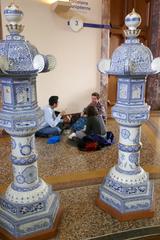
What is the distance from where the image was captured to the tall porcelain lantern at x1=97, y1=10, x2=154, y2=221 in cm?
172

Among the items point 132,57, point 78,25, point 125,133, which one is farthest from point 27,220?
point 78,25

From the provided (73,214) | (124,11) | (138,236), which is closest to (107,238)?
(138,236)

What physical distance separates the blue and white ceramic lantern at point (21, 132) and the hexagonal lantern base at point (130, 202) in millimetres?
455

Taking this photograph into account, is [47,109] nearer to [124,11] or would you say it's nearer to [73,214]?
[73,214]

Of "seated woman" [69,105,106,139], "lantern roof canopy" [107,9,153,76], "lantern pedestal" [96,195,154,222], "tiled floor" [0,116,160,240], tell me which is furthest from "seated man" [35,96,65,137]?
"lantern roof canopy" [107,9,153,76]

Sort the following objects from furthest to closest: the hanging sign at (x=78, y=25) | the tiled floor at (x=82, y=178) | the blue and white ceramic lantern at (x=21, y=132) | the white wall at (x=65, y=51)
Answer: the hanging sign at (x=78, y=25) < the white wall at (x=65, y=51) < the tiled floor at (x=82, y=178) < the blue and white ceramic lantern at (x=21, y=132)

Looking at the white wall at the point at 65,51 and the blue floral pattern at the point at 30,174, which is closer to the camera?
the blue floral pattern at the point at 30,174

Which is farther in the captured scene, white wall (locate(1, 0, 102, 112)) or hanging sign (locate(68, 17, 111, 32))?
hanging sign (locate(68, 17, 111, 32))

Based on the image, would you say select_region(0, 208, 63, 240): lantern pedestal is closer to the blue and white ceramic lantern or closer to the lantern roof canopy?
the blue and white ceramic lantern

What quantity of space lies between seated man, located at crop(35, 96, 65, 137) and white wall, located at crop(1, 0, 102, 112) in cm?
48

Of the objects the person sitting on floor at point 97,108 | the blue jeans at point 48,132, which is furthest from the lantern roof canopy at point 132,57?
the blue jeans at point 48,132

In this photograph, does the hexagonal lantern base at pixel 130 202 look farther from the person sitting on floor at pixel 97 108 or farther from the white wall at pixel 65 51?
the white wall at pixel 65 51

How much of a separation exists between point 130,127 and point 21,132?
2.64 ft

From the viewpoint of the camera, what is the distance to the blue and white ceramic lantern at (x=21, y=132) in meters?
1.48
